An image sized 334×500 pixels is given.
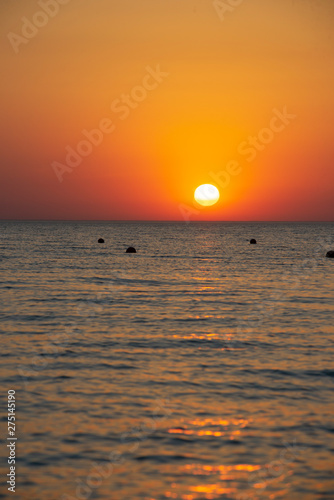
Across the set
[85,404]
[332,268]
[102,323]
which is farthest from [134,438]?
[332,268]

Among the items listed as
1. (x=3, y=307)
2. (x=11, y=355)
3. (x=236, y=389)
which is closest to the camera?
(x=236, y=389)

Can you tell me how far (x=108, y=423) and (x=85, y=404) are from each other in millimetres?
1388

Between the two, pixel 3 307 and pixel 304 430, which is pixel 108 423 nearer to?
pixel 304 430

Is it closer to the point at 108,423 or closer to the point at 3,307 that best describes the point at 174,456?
the point at 108,423

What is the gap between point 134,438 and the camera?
36.6 ft

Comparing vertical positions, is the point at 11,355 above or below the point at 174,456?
above

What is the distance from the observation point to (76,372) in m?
16.2

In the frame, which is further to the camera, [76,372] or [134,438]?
[76,372]

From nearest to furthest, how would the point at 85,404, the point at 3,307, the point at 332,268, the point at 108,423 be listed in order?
the point at 108,423 → the point at 85,404 → the point at 3,307 → the point at 332,268

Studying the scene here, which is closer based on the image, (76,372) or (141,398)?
(141,398)

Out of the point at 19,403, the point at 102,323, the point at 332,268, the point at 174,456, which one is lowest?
the point at 174,456

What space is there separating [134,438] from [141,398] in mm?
2511

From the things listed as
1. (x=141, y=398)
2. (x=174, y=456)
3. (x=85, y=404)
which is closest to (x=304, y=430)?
(x=174, y=456)

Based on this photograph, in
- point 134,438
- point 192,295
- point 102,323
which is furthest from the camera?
point 192,295
